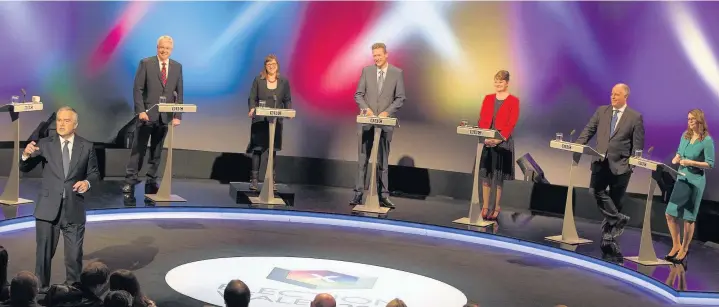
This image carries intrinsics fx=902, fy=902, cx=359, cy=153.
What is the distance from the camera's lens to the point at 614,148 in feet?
27.3

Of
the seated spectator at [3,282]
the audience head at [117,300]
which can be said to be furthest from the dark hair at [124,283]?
the seated spectator at [3,282]

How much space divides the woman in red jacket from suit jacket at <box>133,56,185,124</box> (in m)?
3.26

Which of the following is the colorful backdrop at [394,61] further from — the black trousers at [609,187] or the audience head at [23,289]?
the audience head at [23,289]

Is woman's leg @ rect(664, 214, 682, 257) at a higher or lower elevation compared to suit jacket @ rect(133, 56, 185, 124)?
lower

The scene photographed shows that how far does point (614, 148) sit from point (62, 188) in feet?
16.2

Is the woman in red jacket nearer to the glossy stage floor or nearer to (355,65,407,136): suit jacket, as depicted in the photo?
the glossy stage floor

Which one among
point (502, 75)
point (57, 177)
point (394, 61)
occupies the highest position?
point (394, 61)

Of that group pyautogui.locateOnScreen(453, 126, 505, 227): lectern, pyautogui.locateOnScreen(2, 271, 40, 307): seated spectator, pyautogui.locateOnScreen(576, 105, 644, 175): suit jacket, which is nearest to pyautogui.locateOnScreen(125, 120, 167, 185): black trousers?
pyautogui.locateOnScreen(453, 126, 505, 227): lectern

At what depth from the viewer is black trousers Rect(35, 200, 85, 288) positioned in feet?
19.5

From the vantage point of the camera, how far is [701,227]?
9.26 m

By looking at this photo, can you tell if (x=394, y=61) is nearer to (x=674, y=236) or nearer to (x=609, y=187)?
→ (x=609, y=187)

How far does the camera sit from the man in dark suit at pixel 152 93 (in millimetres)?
9547

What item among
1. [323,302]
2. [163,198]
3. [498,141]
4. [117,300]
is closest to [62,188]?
[117,300]

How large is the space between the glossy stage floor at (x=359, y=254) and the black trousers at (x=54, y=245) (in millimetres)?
612
